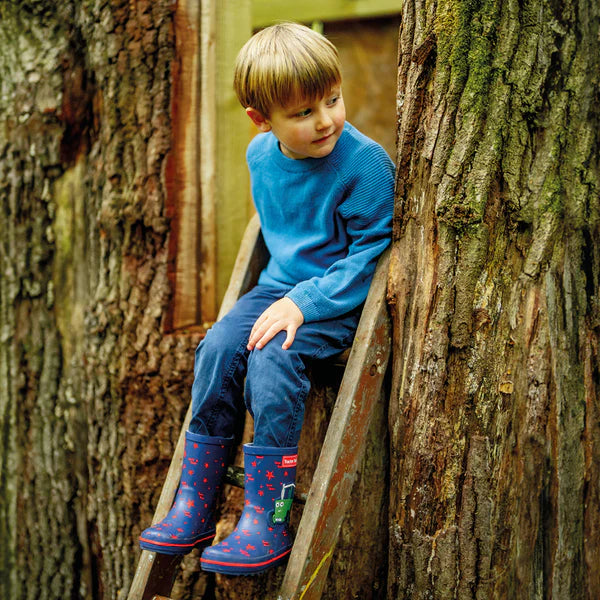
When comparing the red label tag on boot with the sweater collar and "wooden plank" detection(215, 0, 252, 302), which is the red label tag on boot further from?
"wooden plank" detection(215, 0, 252, 302)

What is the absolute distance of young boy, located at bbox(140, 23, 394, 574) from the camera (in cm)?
173

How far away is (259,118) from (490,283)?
78 cm

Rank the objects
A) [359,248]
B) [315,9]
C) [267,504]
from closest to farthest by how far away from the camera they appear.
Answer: [267,504], [359,248], [315,9]

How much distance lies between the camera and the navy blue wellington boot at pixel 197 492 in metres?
1.78

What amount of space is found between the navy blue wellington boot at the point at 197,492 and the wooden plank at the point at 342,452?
27 centimetres

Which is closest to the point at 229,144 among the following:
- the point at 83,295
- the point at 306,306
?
the point at 83,295

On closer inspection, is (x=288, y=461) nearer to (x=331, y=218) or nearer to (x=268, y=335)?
(x=268, y=335)

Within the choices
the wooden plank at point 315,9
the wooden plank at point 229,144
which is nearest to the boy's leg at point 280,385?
the wooden plank at point 229,144

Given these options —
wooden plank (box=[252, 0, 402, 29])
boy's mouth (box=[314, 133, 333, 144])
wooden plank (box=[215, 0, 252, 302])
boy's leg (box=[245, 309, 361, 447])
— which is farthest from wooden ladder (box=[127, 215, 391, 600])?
wooden plank (box=[252, 0, 402, 29])

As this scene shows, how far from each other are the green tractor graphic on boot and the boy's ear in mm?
980

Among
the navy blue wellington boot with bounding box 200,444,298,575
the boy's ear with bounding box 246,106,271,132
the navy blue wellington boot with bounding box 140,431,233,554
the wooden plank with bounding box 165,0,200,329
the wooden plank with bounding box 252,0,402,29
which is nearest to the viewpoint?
the navy blue wellington boot with bounding box 200,444,298,575

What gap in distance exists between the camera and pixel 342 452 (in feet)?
5.90

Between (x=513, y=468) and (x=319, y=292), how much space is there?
27.4 inches

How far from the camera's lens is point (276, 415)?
1.74 meters
